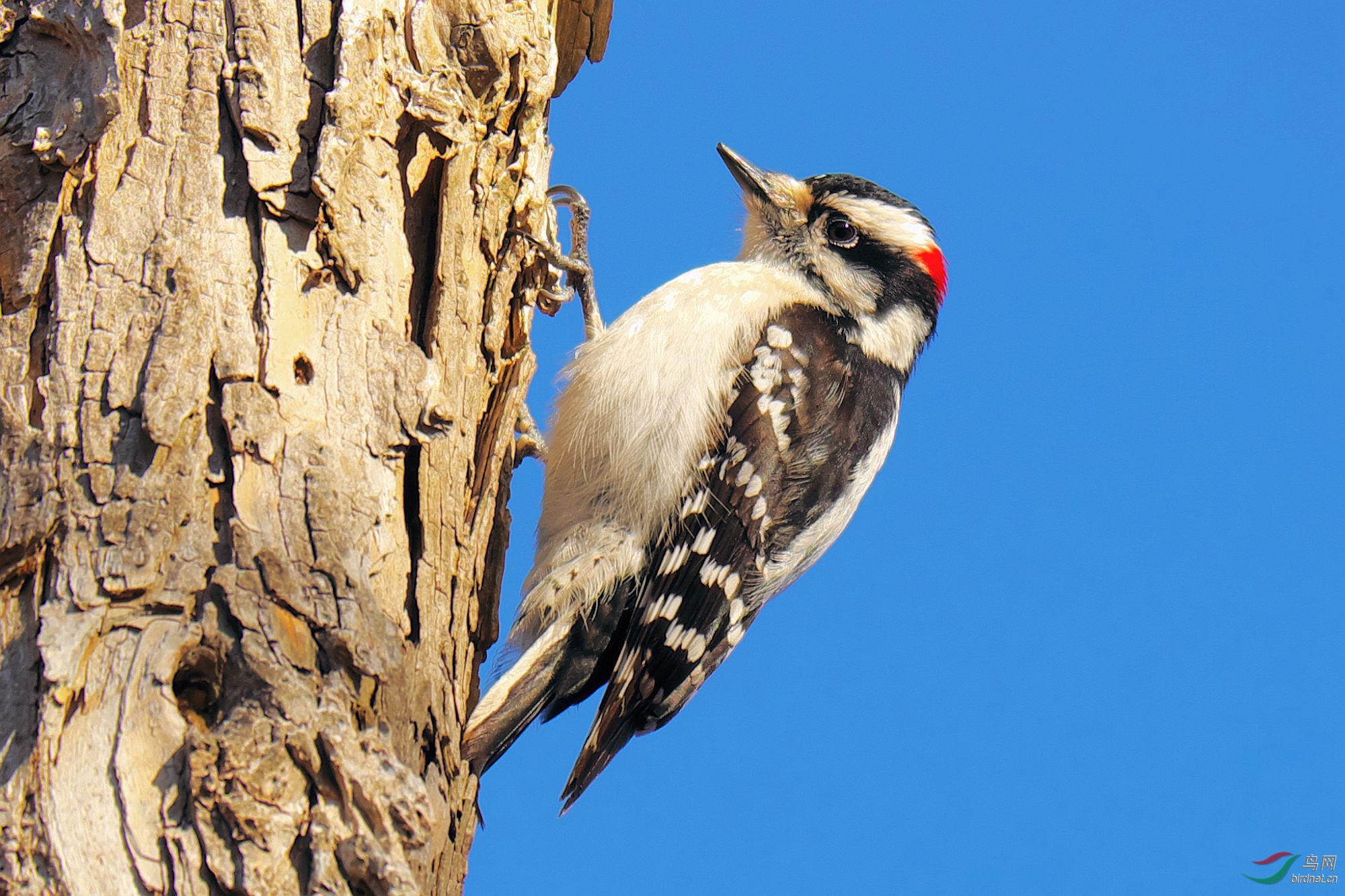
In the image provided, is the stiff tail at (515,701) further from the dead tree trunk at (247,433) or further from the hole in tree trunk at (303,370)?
the hole in tree trunk at (303,370)

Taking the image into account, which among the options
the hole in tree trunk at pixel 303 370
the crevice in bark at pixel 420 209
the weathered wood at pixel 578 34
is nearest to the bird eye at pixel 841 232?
the weathered wood at pixel 578 34

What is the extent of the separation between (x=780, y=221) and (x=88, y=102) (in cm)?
225

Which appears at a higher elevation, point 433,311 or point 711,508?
point 433,311

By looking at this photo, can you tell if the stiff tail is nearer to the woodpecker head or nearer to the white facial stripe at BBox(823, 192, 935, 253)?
the woodpecker head

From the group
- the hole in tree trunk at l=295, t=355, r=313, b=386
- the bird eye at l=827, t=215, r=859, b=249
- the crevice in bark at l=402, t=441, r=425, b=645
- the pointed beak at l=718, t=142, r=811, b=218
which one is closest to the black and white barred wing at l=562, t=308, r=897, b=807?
the bird eye at l=827, t=215, r=859, b=249

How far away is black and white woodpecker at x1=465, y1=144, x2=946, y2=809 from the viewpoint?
320 cm

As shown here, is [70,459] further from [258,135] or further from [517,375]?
[517,375]

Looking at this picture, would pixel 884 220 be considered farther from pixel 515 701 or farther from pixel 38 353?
pixel 38 353

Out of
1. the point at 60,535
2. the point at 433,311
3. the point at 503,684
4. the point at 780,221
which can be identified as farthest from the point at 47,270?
the point at 780,221

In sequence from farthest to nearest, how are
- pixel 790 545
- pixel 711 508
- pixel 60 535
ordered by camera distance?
pixel 790 545, pixel 711 508, pixel 60 535

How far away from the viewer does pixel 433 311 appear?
2.33 meters

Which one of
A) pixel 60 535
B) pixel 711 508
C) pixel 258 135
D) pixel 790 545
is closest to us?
pixel 60 535

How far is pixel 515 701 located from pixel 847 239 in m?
1.83

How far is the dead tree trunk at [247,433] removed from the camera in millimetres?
1694
